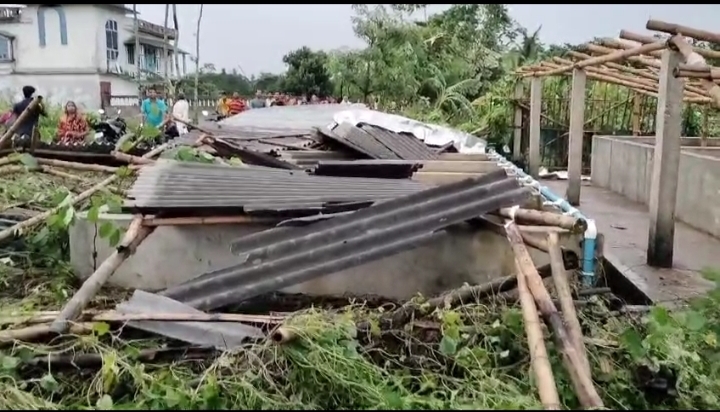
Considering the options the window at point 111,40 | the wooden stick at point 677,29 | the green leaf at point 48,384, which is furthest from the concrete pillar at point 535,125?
the window at point 111,40

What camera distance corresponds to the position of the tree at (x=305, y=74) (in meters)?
28.8

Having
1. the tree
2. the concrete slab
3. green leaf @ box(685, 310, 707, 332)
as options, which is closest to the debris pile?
green leaf @ box(685, 310, 707, 332)

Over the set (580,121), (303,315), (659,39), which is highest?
(659,39)

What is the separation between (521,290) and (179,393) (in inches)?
72.0

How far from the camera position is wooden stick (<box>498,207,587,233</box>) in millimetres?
4566

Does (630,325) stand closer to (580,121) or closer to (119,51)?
(580,121)

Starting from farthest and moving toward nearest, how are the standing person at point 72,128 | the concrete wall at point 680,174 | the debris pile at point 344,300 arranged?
1. the standing person at point 72,128
2. the concrete wall at point 680,174
3. the debris pile at point 344,300

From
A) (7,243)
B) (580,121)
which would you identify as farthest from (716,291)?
(580,121)

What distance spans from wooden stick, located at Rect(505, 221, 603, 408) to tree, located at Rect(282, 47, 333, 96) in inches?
965

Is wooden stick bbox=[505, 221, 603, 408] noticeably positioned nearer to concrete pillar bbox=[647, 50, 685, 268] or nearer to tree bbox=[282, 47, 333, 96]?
concrete pillar bbox=[647, 50, 685, 268]

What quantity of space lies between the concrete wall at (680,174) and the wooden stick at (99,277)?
591 centimetres

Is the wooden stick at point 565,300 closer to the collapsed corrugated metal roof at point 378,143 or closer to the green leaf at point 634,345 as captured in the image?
the green leaf at point 634,345

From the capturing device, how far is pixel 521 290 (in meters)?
3.76

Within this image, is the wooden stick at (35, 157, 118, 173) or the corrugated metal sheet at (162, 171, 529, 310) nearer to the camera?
the corrugated metal sheet at (162, 171, 529, 310)
